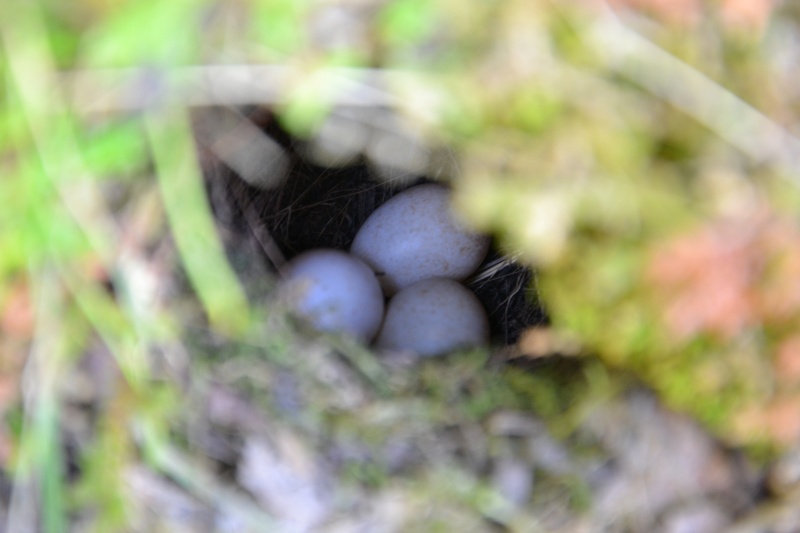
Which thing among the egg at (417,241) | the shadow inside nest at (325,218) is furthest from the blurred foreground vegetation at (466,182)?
the egg at (417,241)

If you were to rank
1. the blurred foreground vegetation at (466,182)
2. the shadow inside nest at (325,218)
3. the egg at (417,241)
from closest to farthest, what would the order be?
the blurred foreground vegetation at (466,182), the shadow inside nest at (325,218), the egg at (417,241)

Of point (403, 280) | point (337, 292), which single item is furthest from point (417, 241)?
point (337, 292)

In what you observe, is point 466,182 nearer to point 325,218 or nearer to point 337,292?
point 337,292

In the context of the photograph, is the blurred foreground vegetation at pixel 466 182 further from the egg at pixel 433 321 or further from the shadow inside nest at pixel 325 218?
the egg at pixel 433 321

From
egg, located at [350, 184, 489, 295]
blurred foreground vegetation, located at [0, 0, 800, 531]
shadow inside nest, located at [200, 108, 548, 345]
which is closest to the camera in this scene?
blurred foreground vegetation, located at [0, 0, 800, 531]

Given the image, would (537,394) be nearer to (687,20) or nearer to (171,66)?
(687,20)

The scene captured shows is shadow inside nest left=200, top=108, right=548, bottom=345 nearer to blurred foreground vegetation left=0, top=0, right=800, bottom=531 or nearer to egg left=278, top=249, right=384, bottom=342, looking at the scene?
egg left=278, top=249, right=384, bottom=342

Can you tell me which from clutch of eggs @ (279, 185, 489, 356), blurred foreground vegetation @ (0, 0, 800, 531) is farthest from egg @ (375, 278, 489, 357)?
blurred foreground vegetation @ (0, 0, 800, 531)

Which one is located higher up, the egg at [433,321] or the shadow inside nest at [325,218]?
the shadow inside nest at [325,218]
